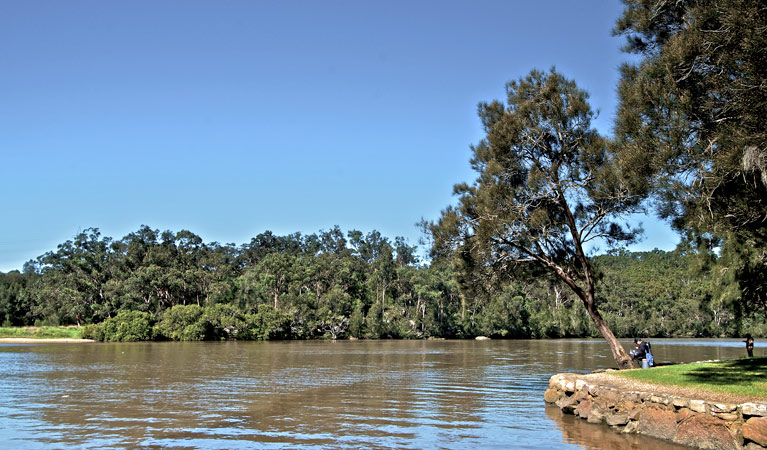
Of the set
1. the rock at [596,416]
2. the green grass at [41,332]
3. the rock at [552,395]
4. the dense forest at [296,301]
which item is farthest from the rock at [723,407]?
the green grass at [41,332]

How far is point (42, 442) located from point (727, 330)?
401 feet

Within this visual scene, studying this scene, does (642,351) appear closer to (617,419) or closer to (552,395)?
→ (552,395)

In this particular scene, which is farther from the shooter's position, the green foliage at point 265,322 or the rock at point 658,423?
the green foliage at point 265,322

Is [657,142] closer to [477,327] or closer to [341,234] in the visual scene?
[477,327]

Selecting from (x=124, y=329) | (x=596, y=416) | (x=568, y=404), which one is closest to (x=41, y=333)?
(x=124, y=329)

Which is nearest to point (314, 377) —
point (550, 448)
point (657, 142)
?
point (550, 448)

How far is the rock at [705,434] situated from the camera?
43.7ft

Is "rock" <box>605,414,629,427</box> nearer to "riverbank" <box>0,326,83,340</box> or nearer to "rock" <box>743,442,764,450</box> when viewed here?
"rock" <box>743,442,764,450</box>

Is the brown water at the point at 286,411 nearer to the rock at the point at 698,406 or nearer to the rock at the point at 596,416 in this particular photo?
the rock at the point at 596,416

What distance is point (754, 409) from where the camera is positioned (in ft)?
42.4

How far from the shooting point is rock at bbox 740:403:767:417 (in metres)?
12.8

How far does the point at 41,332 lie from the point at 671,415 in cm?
9977

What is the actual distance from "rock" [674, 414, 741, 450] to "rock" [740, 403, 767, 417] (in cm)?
59

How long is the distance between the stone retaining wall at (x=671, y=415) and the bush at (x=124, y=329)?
3098 inches
